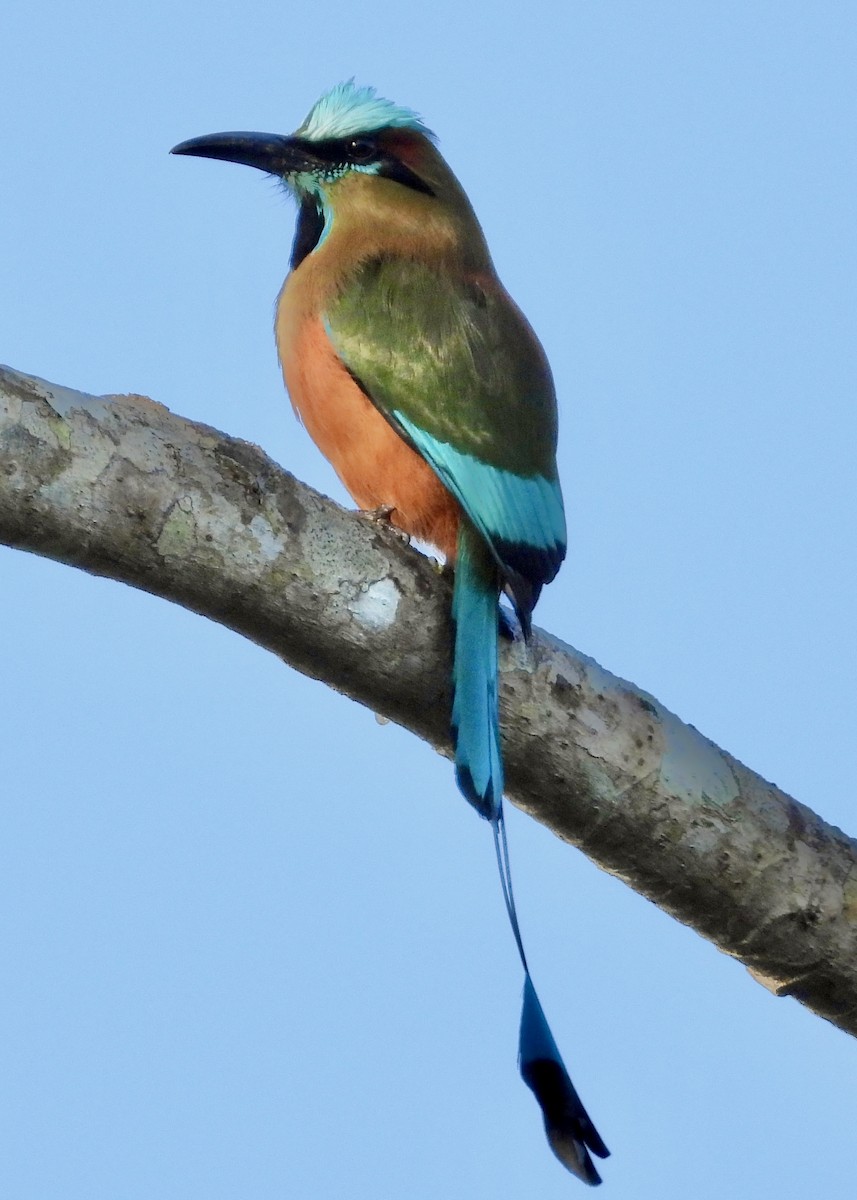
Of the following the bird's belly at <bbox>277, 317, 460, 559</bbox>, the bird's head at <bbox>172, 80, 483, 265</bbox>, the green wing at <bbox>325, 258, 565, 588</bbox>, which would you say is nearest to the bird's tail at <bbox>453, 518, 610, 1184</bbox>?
the green wing at <bbox>325, 258, 565, 588</bbox>

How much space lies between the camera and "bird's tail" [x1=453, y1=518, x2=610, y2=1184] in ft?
10.2

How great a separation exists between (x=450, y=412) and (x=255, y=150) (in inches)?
58.6

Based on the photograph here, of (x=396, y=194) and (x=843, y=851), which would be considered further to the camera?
(x=396, y=194)

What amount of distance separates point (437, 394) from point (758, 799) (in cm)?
123

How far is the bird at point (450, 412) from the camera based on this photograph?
316 cm

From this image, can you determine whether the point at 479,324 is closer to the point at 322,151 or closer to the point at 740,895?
the point at 322,151

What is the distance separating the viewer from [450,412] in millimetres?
3756

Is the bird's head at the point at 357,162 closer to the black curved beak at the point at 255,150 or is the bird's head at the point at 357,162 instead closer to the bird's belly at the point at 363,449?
the black curved beak at the point at 255,150

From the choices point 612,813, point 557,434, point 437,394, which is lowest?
point 612,813

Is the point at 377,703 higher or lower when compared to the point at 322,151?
lower

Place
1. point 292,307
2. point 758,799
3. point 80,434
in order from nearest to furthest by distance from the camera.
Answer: point 80,434, point 758,799, point 292,307

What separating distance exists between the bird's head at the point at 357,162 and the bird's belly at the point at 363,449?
0.68m

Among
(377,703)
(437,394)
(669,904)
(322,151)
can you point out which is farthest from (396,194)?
(669,904)

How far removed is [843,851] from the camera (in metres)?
3.50
